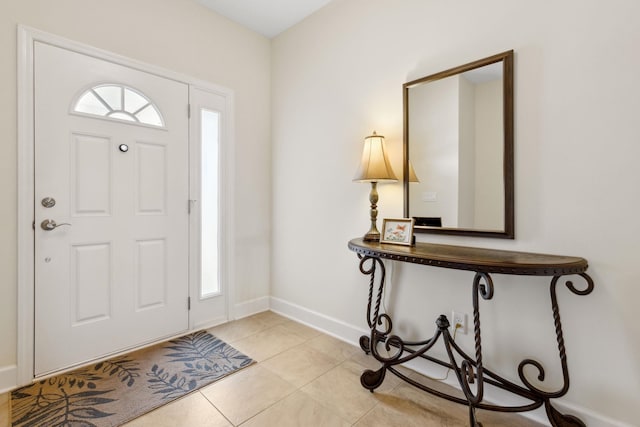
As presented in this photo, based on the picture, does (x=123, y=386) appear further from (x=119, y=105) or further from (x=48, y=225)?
(x=119, y=105)

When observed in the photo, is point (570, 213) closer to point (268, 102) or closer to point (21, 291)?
point (268, 102)

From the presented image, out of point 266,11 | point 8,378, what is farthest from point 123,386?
point 266,11

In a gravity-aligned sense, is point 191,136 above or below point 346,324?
above

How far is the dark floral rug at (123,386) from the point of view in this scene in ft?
4.97

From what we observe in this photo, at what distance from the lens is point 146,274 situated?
225cm

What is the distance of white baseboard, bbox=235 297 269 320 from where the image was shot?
9.11ft

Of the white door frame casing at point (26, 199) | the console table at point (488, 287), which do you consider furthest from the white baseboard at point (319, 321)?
the white door frame casing at point (26, 199)

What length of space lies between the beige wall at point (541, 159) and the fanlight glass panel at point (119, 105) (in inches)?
56.8

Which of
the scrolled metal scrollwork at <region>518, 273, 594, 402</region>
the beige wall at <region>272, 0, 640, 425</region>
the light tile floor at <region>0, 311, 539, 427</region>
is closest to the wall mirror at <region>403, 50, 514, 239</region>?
the beige wall at <region>272, 0, 640, 425</region>

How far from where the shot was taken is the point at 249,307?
9.43ft

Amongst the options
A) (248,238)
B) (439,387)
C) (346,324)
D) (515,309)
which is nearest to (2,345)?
(248,238)

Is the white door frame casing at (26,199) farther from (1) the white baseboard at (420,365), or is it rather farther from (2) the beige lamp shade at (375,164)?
(2) the beige lamp shade at (375,164)

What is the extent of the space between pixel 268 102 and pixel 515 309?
267 cm

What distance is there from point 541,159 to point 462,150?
0.39 metres
